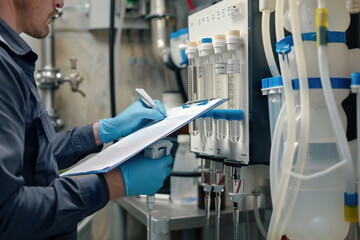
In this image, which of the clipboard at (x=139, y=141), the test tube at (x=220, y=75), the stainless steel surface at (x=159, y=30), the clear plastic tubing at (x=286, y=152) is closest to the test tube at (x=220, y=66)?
the test tube at (x=220, y=75)

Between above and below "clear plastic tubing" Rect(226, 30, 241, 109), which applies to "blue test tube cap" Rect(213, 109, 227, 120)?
below

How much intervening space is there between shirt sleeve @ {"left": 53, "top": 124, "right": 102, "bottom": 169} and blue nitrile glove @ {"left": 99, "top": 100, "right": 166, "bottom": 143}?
45 millimetres

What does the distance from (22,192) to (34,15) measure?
0.48 m

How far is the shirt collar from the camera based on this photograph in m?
0.96

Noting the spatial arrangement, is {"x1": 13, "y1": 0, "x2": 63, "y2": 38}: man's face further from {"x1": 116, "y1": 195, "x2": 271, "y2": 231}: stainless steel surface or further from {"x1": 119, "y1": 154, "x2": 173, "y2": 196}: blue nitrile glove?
{"x1": 116, "y1": 195, "x2": 271, "y2": 231}: stainless steel surface

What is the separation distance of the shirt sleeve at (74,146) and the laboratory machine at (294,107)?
46cm

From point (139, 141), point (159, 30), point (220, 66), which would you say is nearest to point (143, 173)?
point (139, 141)

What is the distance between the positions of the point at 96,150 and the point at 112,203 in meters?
0.75

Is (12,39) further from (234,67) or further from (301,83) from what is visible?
(301,83)

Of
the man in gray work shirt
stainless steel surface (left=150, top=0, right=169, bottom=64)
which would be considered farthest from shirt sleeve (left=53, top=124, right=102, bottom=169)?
stainless steel surface (left=150, top=0, right=169, bottom=64)

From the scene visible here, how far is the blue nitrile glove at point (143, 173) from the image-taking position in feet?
3.16

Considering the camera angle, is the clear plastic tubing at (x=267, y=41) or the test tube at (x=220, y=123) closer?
the clear plastic tubing at (x=267, y=41)

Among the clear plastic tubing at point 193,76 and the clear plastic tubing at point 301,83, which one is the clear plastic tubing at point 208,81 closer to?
the clear plastic tubing at point 193,76

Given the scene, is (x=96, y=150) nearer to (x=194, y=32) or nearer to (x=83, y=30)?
(x=194, y=32)
